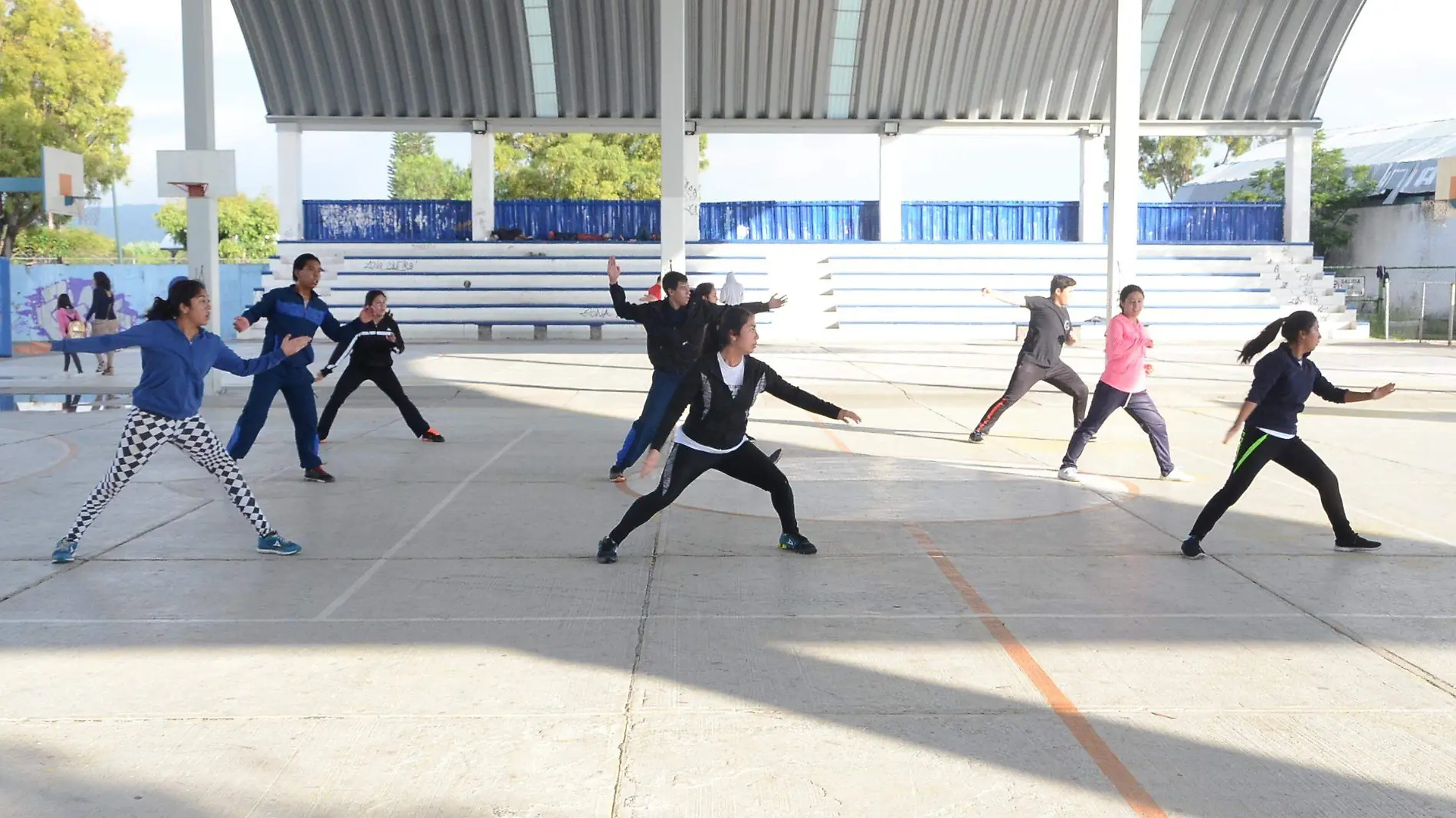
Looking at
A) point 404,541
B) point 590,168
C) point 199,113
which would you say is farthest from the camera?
point 590,168

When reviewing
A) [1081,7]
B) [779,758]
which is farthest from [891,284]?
[779,758]

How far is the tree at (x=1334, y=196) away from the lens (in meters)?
49.8

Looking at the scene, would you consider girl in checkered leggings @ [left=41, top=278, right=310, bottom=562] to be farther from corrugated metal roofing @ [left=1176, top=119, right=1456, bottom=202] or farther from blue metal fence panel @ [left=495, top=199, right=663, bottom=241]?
corrugated metal roofing @ [left=1176, top=119, right=1456, bottom=202]

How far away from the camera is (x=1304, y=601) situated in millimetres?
7117

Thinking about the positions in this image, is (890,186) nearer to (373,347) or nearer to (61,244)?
(373,347)

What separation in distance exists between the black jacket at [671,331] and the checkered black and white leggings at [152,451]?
3.97 meters

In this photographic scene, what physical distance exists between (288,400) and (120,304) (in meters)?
26.2

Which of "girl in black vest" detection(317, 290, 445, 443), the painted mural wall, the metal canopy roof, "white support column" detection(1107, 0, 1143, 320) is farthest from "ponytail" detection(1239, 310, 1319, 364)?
the metal canopy roof

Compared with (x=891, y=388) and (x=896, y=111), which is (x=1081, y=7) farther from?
(x=891, y=388)

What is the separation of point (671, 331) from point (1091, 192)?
104 ft

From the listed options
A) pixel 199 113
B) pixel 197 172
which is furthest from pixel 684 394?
pixel 199 113

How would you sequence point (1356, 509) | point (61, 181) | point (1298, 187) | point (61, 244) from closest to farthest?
1. point (1356, 509)
2. point (61, 181)
3. point (1298, 187)
4. point (61, 244)

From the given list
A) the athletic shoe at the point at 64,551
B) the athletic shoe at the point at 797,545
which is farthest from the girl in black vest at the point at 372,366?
the athletic shoe at the point at 797,545

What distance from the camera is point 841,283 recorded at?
38.1m
